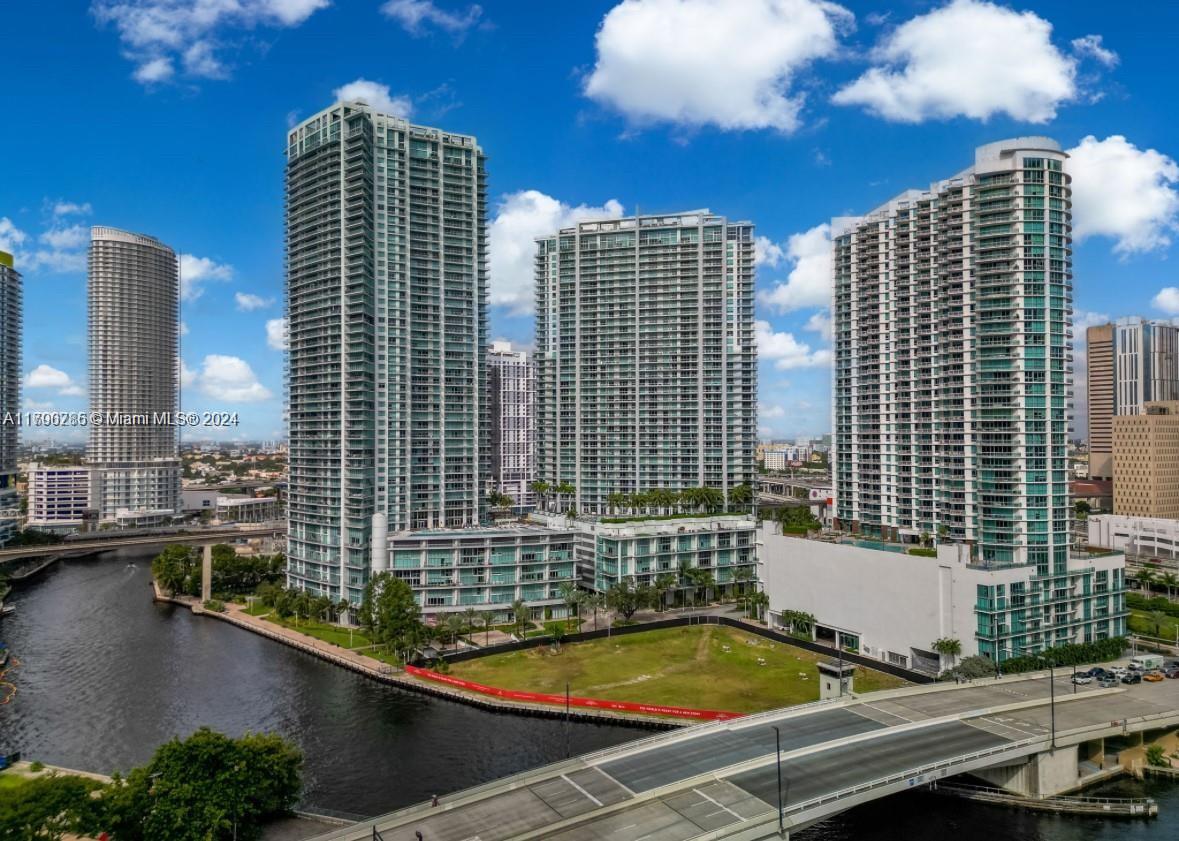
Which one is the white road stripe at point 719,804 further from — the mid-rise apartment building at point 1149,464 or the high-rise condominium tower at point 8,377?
the high-rise condominium tower at point 8,377

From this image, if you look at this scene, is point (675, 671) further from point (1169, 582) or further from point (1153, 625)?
point (1169, 582)

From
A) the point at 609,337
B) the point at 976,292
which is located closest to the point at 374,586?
the point at 609,337

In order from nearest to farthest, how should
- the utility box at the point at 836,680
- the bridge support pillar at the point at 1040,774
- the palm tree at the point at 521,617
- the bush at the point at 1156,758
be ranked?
1. the bridge support pillar at the point at 1040,774
2. the bush at the point at 1156,758
3. the utility box at the point at 836,680
4. the palm tree at the point at 521,617

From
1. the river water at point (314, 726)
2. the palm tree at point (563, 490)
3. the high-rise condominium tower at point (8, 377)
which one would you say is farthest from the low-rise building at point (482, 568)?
the high-rise condominium tower at point (8, 377)

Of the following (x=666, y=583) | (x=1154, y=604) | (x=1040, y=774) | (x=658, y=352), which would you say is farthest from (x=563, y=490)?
(x=1040, y=774)

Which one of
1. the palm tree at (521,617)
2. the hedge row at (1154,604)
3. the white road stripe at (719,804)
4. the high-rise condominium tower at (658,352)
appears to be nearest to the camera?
the white road stripe at (719,804)

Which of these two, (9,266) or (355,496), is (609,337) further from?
(9,266)
